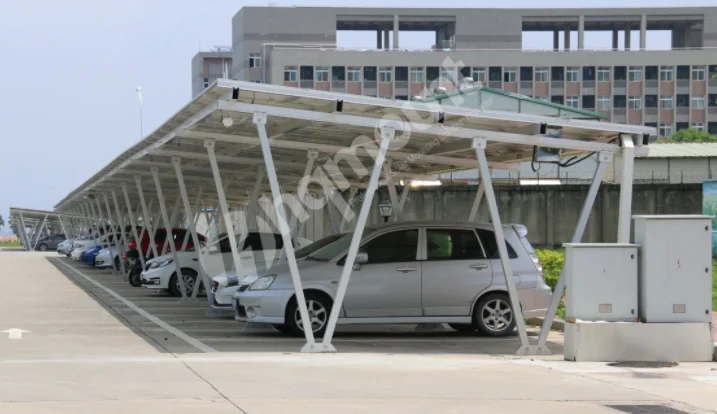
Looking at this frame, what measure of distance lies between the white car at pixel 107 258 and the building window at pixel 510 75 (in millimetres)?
53349

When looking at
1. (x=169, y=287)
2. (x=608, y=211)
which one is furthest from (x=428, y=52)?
(x=169, y=287)

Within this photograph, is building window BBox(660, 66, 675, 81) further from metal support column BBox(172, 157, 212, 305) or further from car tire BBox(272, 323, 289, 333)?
car tire BBox(272, 323, 289, 333)

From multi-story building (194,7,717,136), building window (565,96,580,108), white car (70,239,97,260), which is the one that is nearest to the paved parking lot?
white car (70,239,97,260)

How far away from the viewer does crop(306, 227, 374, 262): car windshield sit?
53.4 feet

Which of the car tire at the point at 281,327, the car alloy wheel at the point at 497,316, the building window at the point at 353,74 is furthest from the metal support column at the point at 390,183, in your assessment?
the building window at the point at 353,74

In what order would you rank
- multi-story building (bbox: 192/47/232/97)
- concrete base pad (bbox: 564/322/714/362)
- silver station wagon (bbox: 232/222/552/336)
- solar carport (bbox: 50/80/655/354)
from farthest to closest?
multi-story building (bbox: 192/47/232/97), silver station wagon (bbox: 232/222/552/336), solar carport (bbox: 50/80/655/354), concrete base pad (bbox: 564/322/714/362)

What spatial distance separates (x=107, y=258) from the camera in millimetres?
41719

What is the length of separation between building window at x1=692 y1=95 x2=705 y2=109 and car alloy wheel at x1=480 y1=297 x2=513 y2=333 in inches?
3146

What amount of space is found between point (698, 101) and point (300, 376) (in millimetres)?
85871

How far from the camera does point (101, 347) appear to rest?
48.3 ft

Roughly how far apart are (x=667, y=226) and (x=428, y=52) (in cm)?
7872

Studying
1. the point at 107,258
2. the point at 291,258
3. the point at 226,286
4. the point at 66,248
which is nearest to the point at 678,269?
the point at 291,258

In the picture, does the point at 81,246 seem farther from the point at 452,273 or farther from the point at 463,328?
the point at 452,273

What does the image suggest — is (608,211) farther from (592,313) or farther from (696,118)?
(696,118)
